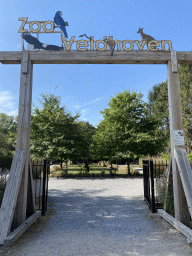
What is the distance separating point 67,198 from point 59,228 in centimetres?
344

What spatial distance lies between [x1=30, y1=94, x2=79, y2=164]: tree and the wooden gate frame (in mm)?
9576

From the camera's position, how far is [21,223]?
14.4ft

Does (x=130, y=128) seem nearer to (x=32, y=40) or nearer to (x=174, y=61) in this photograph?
(x=174, y=61)

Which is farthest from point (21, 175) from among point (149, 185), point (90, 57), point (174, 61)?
point (174, 61)

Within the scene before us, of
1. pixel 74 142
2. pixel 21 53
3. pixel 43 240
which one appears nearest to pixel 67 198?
pixel 43 240

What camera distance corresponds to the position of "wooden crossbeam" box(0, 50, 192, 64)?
16.9ft

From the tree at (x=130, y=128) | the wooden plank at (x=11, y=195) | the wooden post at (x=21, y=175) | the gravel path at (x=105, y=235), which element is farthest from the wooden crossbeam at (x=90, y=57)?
the tree at (x=130, y=128)

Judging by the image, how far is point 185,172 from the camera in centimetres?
440

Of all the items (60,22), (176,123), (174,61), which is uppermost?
(60,22)

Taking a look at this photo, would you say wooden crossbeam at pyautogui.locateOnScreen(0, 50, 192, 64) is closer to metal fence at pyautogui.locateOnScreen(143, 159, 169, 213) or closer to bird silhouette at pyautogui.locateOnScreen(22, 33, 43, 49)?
bird silhouette at pyautogui.locateOnScreen(22, 33, 43, 49)

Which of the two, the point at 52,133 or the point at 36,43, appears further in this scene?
the point at 52,133

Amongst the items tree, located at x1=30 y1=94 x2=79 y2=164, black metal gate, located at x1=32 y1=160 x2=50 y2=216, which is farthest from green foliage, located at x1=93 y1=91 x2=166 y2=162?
black metal gate, located at x1=32 y1=160 x2=50 y2=216

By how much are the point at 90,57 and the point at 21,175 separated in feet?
11.8

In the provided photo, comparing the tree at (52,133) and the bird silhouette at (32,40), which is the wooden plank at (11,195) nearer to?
the bird silhouette at (32,40)
